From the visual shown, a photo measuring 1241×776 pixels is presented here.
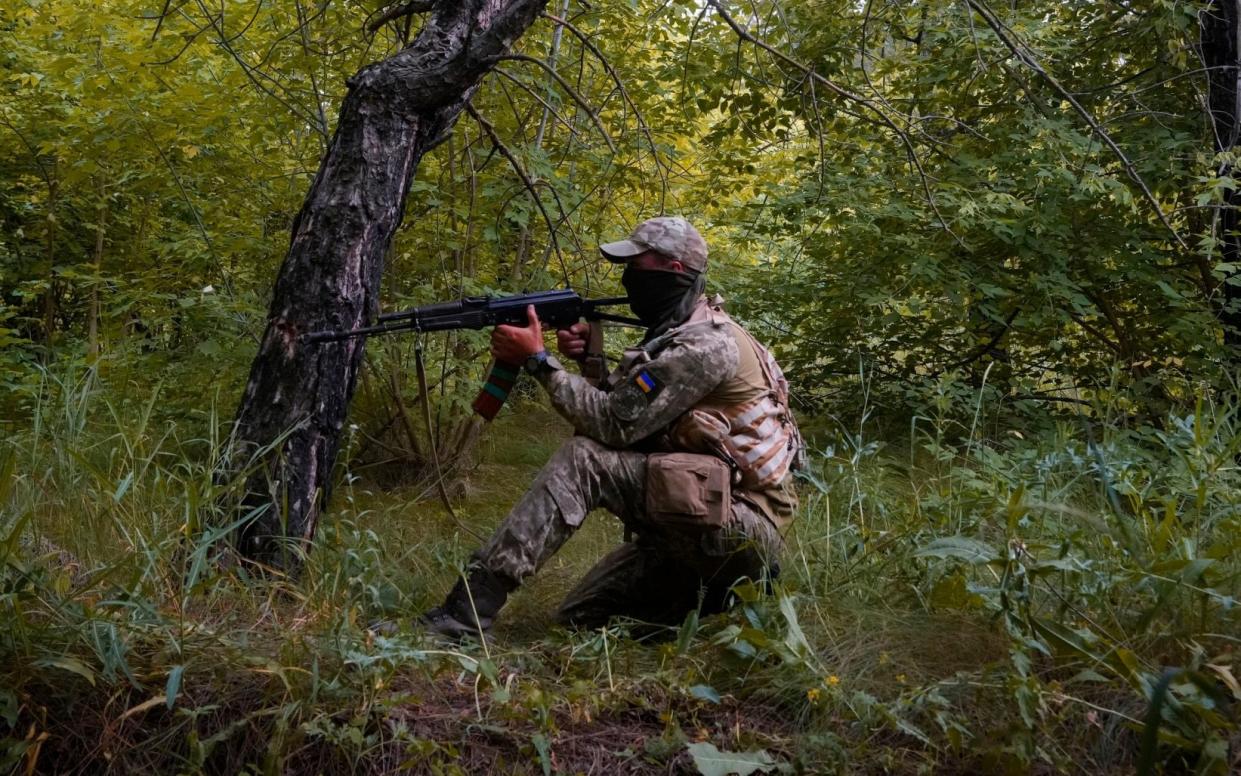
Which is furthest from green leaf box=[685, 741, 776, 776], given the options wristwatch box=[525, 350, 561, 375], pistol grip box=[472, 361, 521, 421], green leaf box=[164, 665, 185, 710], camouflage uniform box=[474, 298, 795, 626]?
pistol grip box=[472, 361, 521, 421]

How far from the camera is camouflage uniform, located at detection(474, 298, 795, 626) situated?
9.93ft

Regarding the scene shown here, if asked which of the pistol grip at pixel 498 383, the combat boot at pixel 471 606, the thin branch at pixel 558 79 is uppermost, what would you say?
the thin branch at pixel 558 79

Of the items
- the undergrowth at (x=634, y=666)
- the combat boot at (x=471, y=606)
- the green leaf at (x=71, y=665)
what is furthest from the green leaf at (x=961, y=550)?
the green leaf at (x=71, y=665)

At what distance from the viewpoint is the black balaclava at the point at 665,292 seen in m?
3.43

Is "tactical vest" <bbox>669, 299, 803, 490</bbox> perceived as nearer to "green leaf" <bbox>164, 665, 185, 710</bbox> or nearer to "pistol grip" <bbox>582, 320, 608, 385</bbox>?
"pistol grip" <bbox>582, 320, 608, 385</bbox>

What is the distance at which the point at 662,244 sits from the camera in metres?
3.40

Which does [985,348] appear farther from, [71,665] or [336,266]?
[71,665]

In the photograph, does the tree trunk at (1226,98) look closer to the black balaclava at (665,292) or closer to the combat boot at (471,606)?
the black balaclava at (665,292)

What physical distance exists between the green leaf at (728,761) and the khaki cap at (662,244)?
181cm

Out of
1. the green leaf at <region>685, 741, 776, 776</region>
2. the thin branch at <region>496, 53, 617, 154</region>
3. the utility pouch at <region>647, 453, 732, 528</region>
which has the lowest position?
the green leaf at <region>685, 741, 776, 776</region>

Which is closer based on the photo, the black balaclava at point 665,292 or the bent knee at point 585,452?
the bent knee at point 585,452

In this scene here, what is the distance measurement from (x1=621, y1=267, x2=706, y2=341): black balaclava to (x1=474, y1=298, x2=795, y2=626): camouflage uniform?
0.14 m

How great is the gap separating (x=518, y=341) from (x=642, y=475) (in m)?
0.67

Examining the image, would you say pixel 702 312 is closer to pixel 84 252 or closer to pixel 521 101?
pixel 521 101
